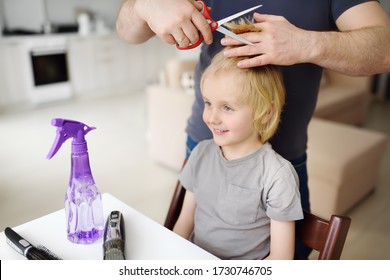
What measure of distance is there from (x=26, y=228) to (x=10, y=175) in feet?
7.50

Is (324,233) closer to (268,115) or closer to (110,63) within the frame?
(268,115)

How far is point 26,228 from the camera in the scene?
933 mm

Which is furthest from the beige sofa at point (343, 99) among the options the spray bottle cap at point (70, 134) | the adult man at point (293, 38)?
the spray bottle cap at point (70, 134)

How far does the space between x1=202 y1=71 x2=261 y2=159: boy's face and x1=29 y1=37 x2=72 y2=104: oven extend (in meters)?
4.43

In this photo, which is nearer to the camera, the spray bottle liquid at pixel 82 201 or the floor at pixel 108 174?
the spray bottle liquid at pixel 82 201

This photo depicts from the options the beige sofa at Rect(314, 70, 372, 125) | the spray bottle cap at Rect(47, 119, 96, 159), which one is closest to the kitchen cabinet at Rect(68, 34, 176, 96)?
the beige sofa at Rect(314, 70, 372, 125)

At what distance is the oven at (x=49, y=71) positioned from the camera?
4973 millimetres

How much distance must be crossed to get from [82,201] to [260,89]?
19.1 inches

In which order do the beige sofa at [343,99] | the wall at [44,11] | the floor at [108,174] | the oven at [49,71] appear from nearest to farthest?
the floor at [108,174], the beige sofa at [343,99], the oven at [49,71], the wall at [44,11]

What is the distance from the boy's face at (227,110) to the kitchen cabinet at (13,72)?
434 centimetres

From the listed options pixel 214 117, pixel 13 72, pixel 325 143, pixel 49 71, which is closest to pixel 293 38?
pixel 214 117

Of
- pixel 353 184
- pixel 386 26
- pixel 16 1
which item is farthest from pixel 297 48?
pixel 16 1

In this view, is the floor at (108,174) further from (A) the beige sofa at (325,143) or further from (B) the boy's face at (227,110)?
(B) the boy's face at (227,110)

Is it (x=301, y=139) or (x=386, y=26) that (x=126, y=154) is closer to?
(x=301, y=139)
